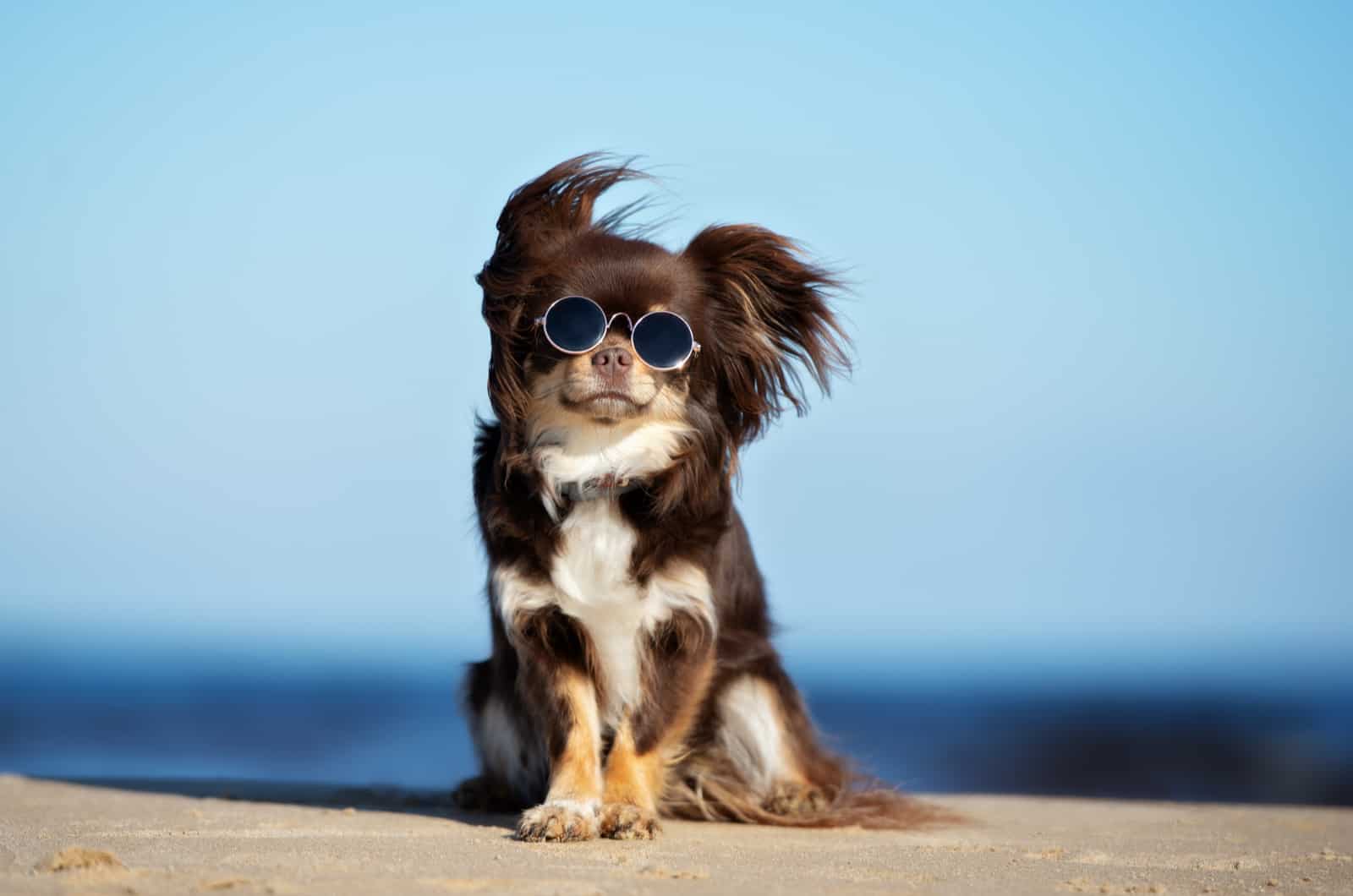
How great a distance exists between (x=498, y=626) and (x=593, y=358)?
1.01 metres

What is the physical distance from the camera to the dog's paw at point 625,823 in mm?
4422

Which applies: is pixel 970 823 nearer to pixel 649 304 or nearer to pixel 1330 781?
pixel 649 304

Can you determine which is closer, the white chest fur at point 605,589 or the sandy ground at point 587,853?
the sandy ground at point 587,853

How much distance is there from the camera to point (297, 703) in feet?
75.8

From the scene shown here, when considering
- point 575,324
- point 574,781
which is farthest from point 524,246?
point 574,781

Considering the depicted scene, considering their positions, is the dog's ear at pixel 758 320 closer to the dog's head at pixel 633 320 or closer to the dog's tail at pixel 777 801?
the dog's head at pixel 633 320

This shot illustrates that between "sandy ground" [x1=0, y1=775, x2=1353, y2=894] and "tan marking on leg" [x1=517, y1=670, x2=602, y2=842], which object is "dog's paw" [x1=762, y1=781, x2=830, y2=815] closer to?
"sandy ground" [x1=0, y1=775, x2=1353, y2=894]

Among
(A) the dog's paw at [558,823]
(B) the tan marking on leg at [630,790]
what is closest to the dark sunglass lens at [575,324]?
(B) the tan marking on leg at [630,790]

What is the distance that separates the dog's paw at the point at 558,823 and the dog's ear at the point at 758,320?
1.35m

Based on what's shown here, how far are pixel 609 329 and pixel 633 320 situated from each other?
0.09 m

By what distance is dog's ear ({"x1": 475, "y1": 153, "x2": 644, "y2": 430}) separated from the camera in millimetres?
4762

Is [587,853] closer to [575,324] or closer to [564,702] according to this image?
[564,702]

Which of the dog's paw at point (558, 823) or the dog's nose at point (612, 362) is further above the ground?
the dog's nose at point (612, 362)

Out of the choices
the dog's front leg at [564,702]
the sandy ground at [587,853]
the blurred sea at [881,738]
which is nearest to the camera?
the sandy ground at [587,853]
